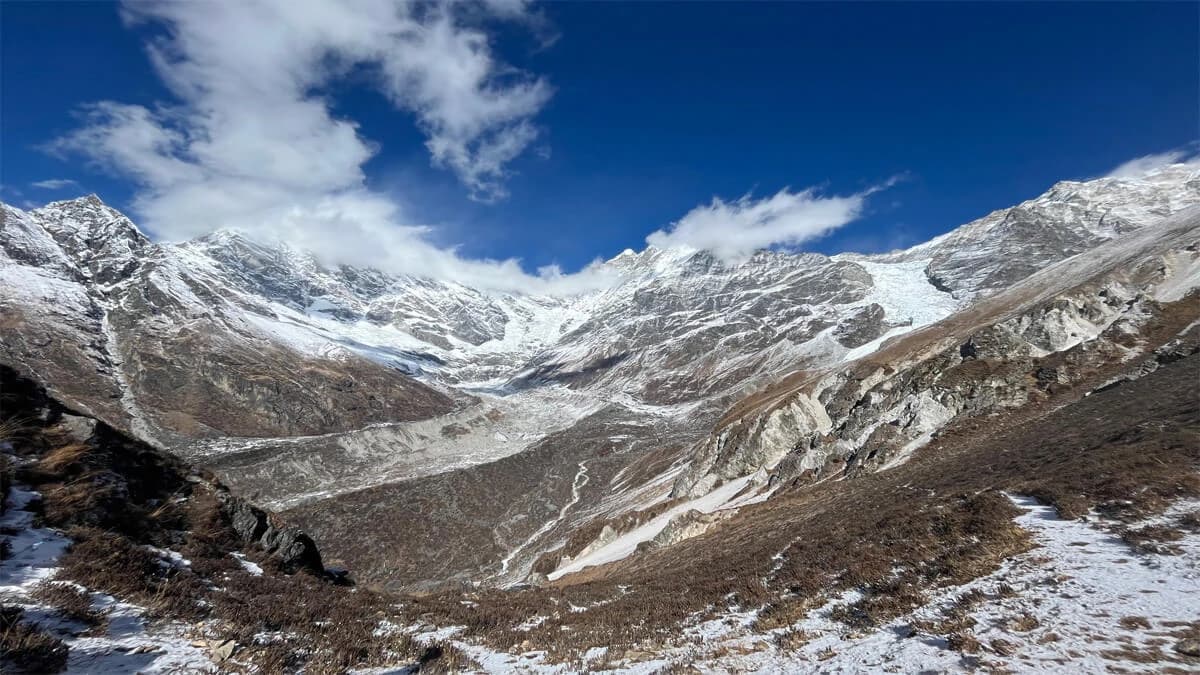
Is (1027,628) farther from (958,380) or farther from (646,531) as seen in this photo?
(646,531)

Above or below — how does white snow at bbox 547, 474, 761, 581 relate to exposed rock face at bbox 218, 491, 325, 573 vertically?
below

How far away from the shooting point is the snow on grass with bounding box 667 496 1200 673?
7.68 m

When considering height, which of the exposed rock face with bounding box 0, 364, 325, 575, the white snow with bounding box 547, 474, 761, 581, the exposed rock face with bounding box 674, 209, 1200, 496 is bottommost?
the white snow with bounding box 547, 474, 761, 581

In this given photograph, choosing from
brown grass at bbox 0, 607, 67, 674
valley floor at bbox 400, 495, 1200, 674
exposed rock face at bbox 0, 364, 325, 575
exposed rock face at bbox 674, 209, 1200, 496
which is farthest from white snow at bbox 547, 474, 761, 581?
brown grass at bbox 0, 607, 67, 674

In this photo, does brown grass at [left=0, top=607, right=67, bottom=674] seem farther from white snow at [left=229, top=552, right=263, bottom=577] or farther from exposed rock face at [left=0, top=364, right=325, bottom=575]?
white snow at [left=229, top=552, right=263, bottom=577]

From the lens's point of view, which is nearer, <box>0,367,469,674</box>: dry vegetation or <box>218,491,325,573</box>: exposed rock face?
<box>0,367,469,674</box>: dry vegetation

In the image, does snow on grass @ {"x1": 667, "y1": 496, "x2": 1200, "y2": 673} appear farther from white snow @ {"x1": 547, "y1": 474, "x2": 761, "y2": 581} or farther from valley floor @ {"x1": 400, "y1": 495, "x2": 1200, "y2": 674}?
white snow @ {"x1": 547, "y1": 474, "x2": 761, "y2": 581}

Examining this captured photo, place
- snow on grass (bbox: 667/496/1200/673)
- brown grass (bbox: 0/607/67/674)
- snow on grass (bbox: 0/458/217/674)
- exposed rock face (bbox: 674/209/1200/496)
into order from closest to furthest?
brown grass (bbox: 0/607/67/674), snow on grass (bbox: 0/458/217/674), snow on grass (bbox: 667/496/1200/673), exposed rock face (bbox: 674/209/1200/496)

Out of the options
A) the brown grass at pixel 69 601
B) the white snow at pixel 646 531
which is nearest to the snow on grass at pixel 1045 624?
the brown grass at pixel 69 601

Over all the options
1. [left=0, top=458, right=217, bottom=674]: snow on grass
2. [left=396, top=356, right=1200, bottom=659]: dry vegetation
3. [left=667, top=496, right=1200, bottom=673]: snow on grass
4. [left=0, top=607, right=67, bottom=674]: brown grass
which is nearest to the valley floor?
[left=667, top=496, right=1200, bottom=673]: snow on grass

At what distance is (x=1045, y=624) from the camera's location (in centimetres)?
860

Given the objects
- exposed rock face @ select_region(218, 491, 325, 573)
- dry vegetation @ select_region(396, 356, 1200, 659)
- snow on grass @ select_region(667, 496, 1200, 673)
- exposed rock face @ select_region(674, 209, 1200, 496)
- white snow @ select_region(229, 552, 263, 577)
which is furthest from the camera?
exposed rock face @ select_region(674, 209, 1200, 496)

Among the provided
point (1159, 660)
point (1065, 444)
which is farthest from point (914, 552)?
point (1065, 444)

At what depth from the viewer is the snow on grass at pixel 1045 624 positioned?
7680 mm
